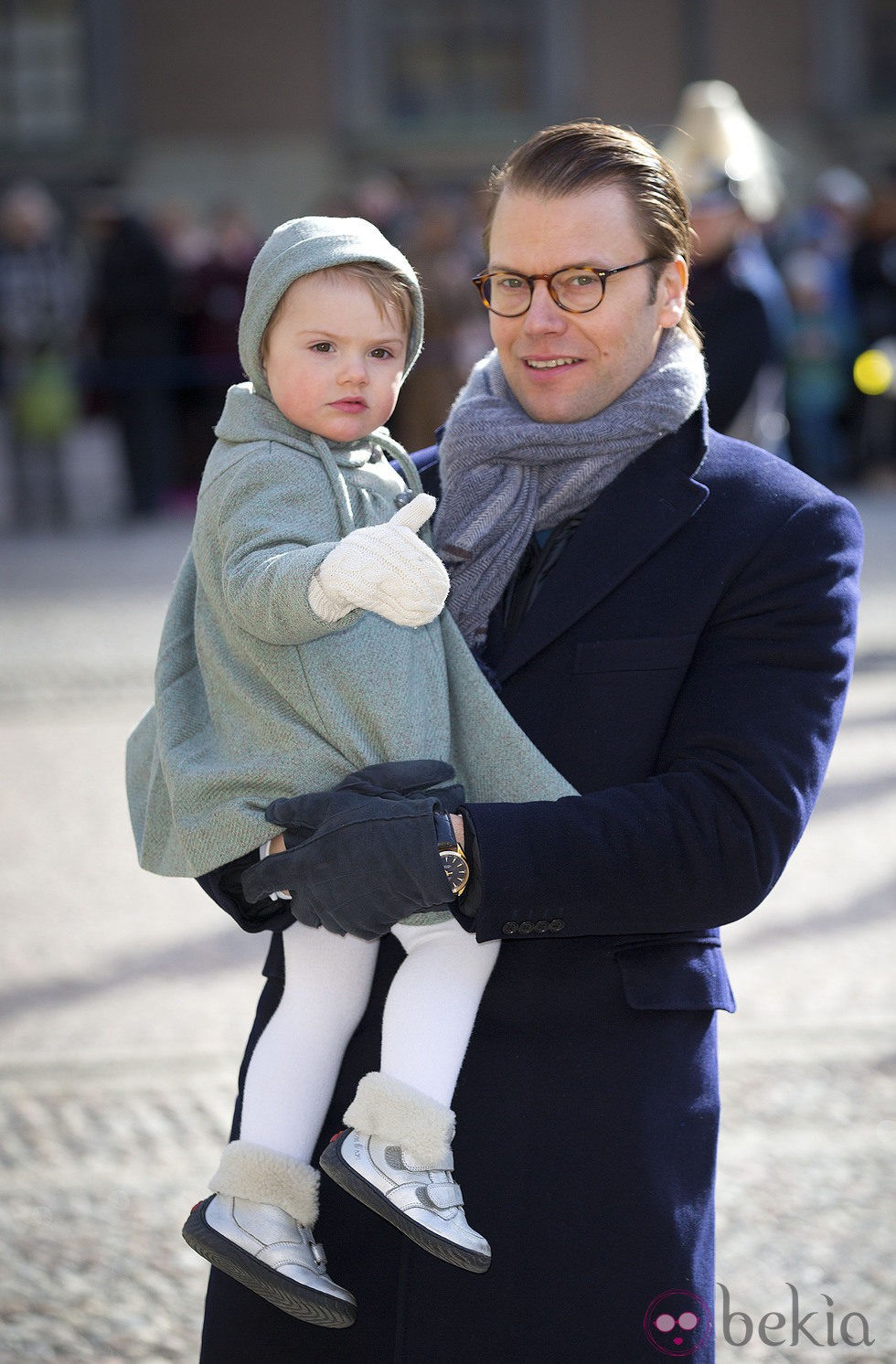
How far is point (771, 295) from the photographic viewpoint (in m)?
6.09

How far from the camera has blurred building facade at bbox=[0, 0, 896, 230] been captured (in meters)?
20.9

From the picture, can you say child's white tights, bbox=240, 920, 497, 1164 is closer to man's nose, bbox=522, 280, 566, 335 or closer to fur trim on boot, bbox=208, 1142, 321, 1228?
Answer: fur trim on boot, bbox=208, 1142, 321, 1228

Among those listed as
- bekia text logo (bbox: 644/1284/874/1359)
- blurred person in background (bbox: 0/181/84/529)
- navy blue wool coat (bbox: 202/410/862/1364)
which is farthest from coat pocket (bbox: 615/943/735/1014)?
blurred person in background (bbox: 0/181/84/529)

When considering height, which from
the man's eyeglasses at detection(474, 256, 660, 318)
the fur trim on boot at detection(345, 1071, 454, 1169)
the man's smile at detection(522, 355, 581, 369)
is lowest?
the fur trim on boot at detection(345, 1071, 454, 1169)

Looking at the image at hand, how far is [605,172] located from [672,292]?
0.19 m

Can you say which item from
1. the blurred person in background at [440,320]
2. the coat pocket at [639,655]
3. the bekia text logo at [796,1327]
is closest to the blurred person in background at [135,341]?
the blurred person in background at [440,320]

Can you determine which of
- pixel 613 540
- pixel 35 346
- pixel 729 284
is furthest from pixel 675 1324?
pixel 35 346

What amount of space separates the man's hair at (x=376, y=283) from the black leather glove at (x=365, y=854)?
617 mm

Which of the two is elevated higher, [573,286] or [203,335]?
[573,286]

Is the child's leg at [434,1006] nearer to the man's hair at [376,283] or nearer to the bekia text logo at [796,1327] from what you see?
the man's hair at [376,283]

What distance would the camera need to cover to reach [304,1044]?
223 centimetres

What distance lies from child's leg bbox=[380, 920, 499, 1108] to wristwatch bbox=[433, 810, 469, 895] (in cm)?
17

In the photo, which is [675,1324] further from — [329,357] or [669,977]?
[329,357]

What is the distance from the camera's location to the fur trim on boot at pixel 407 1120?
6.82ft
